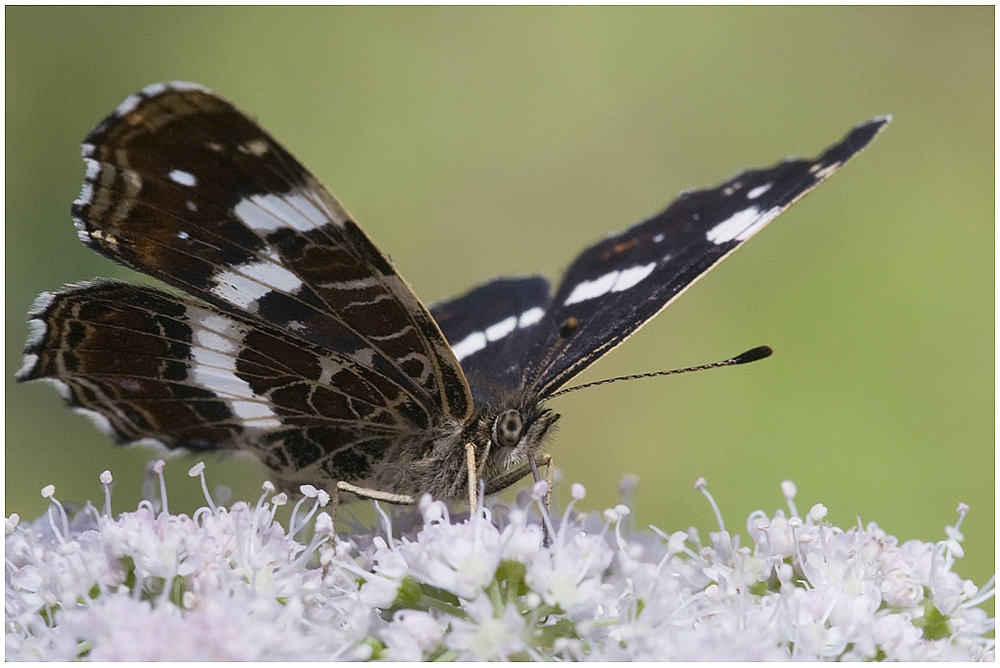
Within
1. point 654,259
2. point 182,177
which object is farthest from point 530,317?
point 182,177

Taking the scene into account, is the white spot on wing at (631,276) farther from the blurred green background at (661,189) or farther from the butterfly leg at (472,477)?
the blurred green background at (661,189)

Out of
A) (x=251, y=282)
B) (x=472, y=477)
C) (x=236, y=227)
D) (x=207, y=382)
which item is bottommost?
(x=472, y=477)

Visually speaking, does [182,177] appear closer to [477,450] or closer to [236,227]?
[236,227]

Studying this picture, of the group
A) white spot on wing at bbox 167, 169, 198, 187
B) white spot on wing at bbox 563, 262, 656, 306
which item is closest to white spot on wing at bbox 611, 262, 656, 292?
white spot on wing at bbox 563, 262, 656, 306

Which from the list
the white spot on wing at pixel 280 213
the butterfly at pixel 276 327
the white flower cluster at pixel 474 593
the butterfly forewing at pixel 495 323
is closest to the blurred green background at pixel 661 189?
the butterfly forewing at pixel 495 323

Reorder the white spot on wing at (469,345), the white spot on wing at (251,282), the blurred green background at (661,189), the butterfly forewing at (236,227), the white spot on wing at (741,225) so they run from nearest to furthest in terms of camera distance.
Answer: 1. the butterfly forewing at (236,227)
2. the white spot on wing at (251,282)
3. the white spot on wing at (741,225)
4. the white spot on wing at (469,345)
5. the blurred green background at (661,189)

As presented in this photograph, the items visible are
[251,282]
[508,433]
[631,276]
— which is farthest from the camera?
[631,276]

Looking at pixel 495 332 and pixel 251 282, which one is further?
pixel 495 332
